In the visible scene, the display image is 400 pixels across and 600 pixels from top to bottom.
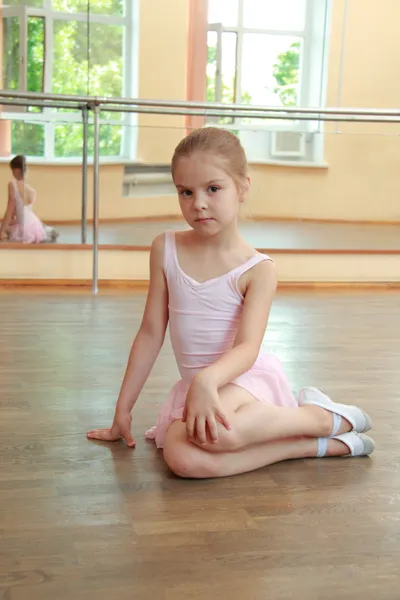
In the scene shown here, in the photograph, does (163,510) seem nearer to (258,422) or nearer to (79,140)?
(258,422)

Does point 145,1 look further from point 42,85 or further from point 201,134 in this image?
point 201,134

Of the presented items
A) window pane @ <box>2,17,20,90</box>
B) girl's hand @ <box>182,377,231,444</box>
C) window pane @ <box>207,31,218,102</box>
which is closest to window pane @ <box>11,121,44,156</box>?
girl's hand @ <box>182,377,231,444</box>

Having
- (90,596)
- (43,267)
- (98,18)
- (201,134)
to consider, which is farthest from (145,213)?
(98,18)

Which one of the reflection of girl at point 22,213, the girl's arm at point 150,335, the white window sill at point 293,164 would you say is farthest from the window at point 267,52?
the girl's arm at point 150,335

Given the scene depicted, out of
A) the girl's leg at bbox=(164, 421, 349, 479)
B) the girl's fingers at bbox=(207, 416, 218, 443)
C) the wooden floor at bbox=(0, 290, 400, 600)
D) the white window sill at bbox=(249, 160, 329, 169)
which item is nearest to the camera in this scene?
the wooden floor at bbox=(0, 290, 400, 600)

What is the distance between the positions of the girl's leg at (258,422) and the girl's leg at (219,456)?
2 centimetres

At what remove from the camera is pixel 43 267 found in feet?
13.1

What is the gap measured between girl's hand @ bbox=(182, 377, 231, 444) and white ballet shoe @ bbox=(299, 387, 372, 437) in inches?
12.2

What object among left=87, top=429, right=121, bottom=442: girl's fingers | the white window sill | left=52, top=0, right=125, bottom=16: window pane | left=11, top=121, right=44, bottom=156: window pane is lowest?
left=87, top=429, right=121, bottom=442: girl's fingers

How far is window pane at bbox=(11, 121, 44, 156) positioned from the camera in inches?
158

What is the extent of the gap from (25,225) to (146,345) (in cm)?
229

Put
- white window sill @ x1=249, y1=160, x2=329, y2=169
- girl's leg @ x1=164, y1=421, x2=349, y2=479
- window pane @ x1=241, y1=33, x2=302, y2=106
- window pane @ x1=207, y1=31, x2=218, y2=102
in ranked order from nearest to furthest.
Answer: girl's leg @ x1=164, y1=421, x2=349, y2=479
white window sill @ x1=249, y1=160, x2=329, y2=169
window pane @ x1=207, y1=31, x2=218, y2=102
window pane @ x1=241, y1=33, x2=302, y2=106

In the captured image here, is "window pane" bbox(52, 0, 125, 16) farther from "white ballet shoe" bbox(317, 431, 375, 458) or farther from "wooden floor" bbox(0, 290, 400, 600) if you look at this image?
"white ballet shoe" bbox(317, 431, 375, 458)

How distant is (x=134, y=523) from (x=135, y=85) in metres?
6.17
